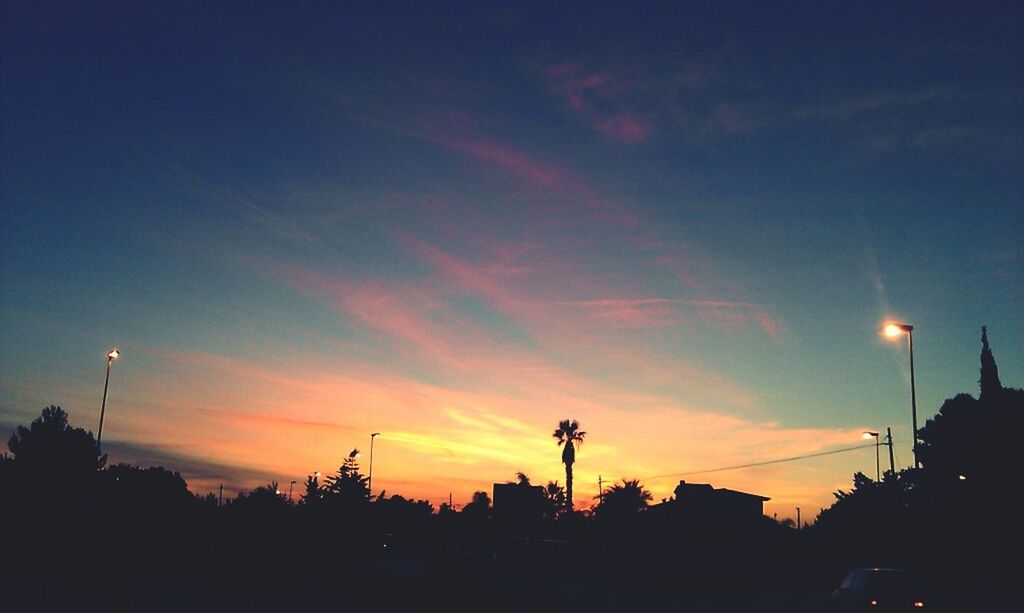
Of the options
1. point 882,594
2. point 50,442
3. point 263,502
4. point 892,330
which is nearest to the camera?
point 882,594

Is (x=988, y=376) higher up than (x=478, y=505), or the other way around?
(x=988, y=376)

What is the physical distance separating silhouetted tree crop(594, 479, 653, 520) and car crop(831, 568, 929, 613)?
184 feet

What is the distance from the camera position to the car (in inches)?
873

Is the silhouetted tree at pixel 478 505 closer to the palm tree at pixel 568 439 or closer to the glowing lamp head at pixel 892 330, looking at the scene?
the palm tree at pixel 568 439

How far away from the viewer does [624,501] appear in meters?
86.4

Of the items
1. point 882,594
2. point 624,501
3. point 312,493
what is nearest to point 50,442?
point 312,493

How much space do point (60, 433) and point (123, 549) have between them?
42.9 meters

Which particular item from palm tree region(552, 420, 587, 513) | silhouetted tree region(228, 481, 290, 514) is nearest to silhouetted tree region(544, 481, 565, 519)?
palm tree region(552, 420, 587, 513)

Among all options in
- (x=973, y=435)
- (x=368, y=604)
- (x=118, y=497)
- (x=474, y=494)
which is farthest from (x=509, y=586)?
(x=474, y=494)

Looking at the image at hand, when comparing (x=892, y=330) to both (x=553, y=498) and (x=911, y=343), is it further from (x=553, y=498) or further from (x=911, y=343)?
(x=553, y=498)

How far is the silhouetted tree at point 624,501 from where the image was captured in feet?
271

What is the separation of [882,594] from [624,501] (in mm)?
64680

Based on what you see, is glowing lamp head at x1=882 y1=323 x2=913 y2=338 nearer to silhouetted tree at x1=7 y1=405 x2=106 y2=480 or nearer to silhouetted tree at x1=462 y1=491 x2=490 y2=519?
silhouetted tree at x1=7 y1=405 x2=106 y2=480

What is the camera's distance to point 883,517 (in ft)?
159
